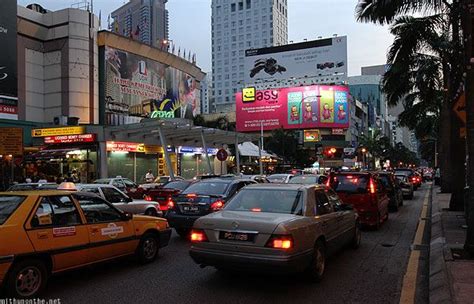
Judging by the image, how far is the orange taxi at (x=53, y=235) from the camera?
5.67 metres

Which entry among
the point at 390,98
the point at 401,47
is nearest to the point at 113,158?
the point at 390,98

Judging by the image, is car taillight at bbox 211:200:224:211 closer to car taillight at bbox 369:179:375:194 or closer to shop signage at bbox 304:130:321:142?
car taillight at bbox 369:179:375:194

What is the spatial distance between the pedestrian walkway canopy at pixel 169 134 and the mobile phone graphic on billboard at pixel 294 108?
140 feet

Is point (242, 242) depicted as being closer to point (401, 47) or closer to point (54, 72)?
point (401, 47)

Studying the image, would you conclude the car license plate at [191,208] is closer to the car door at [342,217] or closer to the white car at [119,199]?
the white car at [119,199]

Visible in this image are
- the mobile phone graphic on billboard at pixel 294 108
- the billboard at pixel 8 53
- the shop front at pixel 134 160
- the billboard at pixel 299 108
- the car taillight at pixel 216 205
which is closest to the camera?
the car taillight at pixel 216 205

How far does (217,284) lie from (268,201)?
1530 mm

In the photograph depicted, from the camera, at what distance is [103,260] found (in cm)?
709

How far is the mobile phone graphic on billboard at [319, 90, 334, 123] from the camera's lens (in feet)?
276

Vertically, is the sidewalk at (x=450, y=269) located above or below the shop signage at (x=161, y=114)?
below

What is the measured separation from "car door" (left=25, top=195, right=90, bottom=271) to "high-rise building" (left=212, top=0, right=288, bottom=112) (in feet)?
530

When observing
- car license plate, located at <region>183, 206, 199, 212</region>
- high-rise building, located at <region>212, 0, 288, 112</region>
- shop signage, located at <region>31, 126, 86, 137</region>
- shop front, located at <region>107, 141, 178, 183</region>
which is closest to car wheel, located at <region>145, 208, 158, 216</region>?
car license plate, located at <region>183, 206, 199, 212</region>

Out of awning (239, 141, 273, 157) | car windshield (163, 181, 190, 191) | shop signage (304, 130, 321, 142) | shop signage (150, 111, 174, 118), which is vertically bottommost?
car windshield (163, 181, 190, 191)

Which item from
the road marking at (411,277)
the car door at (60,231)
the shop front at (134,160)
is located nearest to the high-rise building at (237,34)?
the shop front at (134,160)
